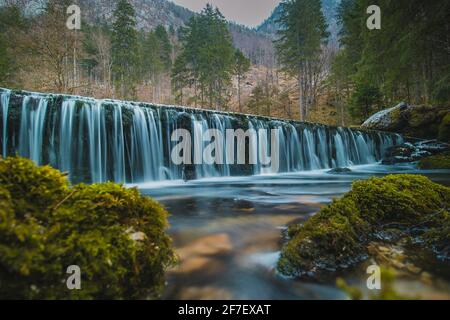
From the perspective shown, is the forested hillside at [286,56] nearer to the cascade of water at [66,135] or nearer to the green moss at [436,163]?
the green moss at [436,163]

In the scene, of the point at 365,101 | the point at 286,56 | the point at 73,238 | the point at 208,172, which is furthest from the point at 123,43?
the point at 73,238

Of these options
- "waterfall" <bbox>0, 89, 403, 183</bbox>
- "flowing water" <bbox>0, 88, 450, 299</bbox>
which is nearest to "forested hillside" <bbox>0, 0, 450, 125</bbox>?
"flowing water" <bbox>0, 88, 450, 299</bbox>

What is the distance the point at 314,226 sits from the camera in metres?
2.53

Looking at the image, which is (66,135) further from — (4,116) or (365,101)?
(365,101)

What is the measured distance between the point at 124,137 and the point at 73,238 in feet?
32.3

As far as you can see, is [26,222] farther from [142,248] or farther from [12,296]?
[142,248]

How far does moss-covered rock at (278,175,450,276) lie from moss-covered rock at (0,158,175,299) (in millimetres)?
1160

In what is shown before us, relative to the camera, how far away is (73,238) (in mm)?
1493

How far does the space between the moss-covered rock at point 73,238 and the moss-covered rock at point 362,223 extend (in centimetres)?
116

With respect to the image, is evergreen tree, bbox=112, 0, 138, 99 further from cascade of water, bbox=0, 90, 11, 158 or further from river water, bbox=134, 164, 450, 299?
river water, bbox=134, 164, 450, 299

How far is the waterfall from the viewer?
8.89 metres

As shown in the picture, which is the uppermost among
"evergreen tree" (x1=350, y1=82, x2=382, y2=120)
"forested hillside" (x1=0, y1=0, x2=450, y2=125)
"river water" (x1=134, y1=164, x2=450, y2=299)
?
"forested hillside" (x1=0, y1=0, x2=450, y2=125)

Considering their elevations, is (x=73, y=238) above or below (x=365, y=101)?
below
